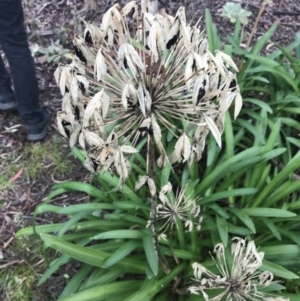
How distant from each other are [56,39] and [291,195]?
2582 mm

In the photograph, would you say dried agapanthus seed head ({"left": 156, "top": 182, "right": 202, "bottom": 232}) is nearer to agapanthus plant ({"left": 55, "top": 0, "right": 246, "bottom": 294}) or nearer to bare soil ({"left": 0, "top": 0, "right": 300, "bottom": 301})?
agapanthus plant ({"left": 55, "top": 0, "right": 246, "bottom": 294})

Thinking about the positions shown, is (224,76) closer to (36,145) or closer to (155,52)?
(155,52)

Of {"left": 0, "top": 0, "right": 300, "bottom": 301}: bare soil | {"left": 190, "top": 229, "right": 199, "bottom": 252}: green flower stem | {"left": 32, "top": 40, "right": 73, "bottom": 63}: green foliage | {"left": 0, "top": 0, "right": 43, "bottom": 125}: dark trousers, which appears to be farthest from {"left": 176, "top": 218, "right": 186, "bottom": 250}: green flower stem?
{"left": 32, "top": 40, "right": 73, "bottom": 63}: green foliage

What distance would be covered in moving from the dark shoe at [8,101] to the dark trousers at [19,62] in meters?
0.03

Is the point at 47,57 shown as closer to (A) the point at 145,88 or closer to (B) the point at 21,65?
(B) the point at 21,65

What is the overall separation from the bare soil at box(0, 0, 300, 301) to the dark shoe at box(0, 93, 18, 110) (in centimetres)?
9

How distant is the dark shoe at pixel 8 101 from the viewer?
3736mm

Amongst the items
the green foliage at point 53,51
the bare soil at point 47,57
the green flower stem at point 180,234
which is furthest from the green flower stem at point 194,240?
the green foliage at point 53,51

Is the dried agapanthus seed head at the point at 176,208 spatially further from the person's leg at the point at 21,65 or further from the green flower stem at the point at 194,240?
the person's leg at the point at 21,65

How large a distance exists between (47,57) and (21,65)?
3.31ft

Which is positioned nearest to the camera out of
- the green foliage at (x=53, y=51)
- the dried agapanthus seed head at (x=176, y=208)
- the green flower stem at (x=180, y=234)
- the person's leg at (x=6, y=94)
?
the dried agapanthus seed head at (x=176, y=208)

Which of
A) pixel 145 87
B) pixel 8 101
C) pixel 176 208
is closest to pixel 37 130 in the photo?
pixel 8 101

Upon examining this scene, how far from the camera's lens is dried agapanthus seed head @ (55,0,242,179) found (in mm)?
1517

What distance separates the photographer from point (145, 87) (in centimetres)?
157
